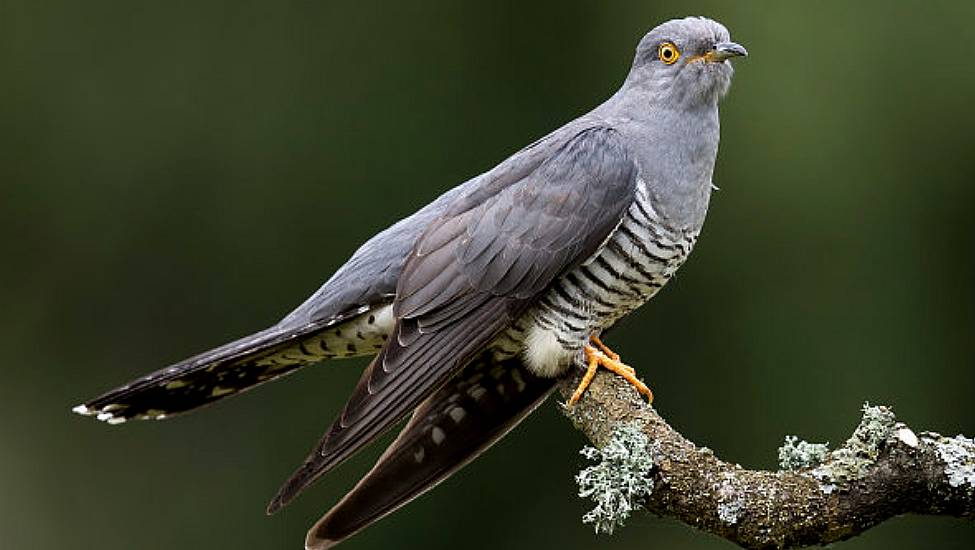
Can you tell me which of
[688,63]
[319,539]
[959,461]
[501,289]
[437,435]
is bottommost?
[319,539]

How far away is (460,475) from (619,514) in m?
2.47

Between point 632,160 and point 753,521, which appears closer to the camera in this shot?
point 753,521

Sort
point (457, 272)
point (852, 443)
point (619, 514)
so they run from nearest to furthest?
point (852, 443) < point (619, 514) < point (457, 272)

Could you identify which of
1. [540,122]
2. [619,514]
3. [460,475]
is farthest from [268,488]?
[619,514]

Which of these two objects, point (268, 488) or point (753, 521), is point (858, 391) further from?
point (753, 521)

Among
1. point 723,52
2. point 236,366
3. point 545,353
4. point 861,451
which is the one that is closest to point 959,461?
point 861,451

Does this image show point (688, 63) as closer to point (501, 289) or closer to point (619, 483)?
point (501, 289)

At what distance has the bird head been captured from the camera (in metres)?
3.51

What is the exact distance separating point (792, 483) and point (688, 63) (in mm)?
1170

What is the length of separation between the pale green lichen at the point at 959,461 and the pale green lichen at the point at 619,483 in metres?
0.53

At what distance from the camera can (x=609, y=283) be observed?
10.9 feet

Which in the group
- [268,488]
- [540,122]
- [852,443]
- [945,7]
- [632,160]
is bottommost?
[268,488]

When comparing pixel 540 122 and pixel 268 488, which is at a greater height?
pixel 540 122

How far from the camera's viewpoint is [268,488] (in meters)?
5.26
